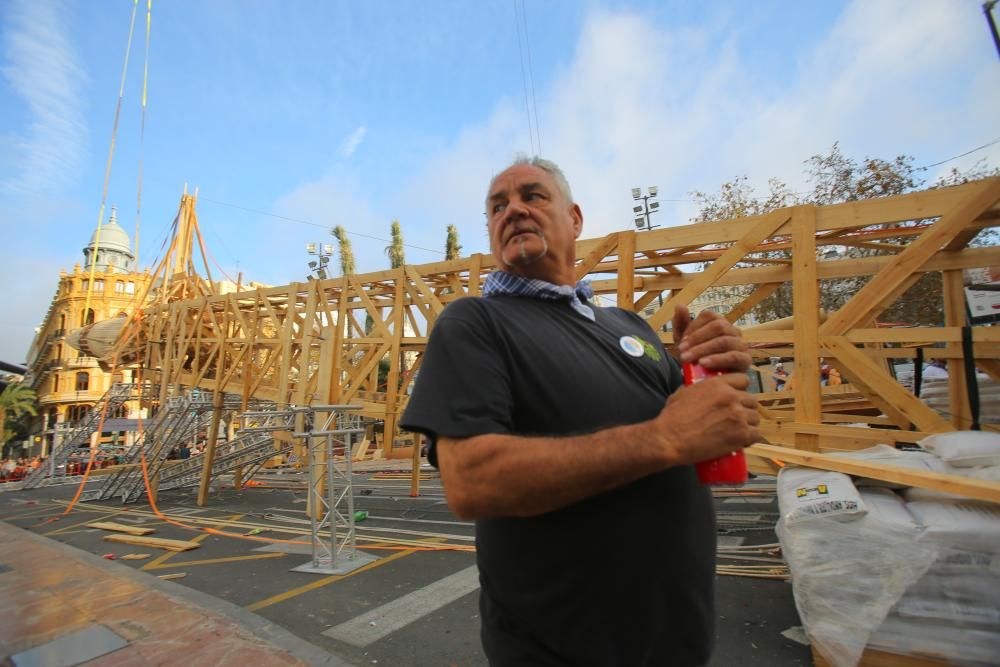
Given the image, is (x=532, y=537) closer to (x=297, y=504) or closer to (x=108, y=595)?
(x=108, y=595)

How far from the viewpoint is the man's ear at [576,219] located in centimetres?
183

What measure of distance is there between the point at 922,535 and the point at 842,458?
628 mm

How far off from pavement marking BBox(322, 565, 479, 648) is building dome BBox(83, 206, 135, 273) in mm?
62082

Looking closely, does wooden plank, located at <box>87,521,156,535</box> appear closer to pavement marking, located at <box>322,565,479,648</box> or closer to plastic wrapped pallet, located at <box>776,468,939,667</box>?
pavement marking, located at <box>322,565,479,648</box>

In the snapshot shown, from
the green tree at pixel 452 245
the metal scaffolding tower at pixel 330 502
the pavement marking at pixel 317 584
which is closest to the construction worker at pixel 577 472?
the pavement marking at pixel 317 584

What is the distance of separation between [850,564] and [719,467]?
246 cm

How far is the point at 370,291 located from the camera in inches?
387

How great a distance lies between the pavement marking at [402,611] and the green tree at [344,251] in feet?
88.4

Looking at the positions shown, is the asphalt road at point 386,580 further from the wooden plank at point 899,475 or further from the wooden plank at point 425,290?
the wooden plank at point 425,290

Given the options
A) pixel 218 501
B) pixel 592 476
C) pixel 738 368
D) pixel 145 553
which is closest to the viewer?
pixel 592 476

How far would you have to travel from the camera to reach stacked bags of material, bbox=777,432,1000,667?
8.65 feet

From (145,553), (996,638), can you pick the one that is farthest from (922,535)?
(145,553)

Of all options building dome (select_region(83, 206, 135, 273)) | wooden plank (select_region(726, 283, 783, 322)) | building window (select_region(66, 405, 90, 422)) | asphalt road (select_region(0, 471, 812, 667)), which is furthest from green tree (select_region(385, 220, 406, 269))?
building dome (select_region(83, 206, 135, 273))

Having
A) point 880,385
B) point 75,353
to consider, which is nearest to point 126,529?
point 880,385
